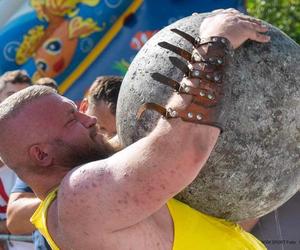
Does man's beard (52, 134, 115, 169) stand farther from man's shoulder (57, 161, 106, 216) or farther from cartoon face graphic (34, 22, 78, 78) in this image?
cartoon face graphic (34, 22, 78, 78)

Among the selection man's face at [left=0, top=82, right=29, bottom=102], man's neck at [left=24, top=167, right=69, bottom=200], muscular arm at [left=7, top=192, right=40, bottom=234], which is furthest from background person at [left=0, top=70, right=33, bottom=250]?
man's neck at [left=24, top=167, right=69, bottom=200]

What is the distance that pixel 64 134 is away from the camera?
8.21 feet

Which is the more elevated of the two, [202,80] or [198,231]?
[202,80]

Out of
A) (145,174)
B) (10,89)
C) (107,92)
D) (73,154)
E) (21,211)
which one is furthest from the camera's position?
(10,89)

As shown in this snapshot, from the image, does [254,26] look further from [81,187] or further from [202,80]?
[81,187]

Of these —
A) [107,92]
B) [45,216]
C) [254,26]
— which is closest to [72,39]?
[107,92]

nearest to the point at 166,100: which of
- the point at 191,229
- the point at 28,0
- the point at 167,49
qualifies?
the point at 167,49

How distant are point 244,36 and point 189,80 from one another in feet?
0.85

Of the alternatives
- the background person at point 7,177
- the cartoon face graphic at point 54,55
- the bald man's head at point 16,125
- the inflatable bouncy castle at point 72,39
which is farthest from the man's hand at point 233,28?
the cartoon face graphic at point 54,55

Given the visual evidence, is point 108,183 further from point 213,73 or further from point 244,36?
point 244,36

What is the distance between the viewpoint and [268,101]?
7.43ft

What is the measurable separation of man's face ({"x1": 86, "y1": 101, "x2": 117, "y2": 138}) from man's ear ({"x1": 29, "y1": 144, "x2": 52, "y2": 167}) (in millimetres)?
1658

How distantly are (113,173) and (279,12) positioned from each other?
199 inches

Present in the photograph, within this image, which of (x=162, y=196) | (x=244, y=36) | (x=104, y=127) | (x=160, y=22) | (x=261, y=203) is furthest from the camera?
(x=160, y=22)
